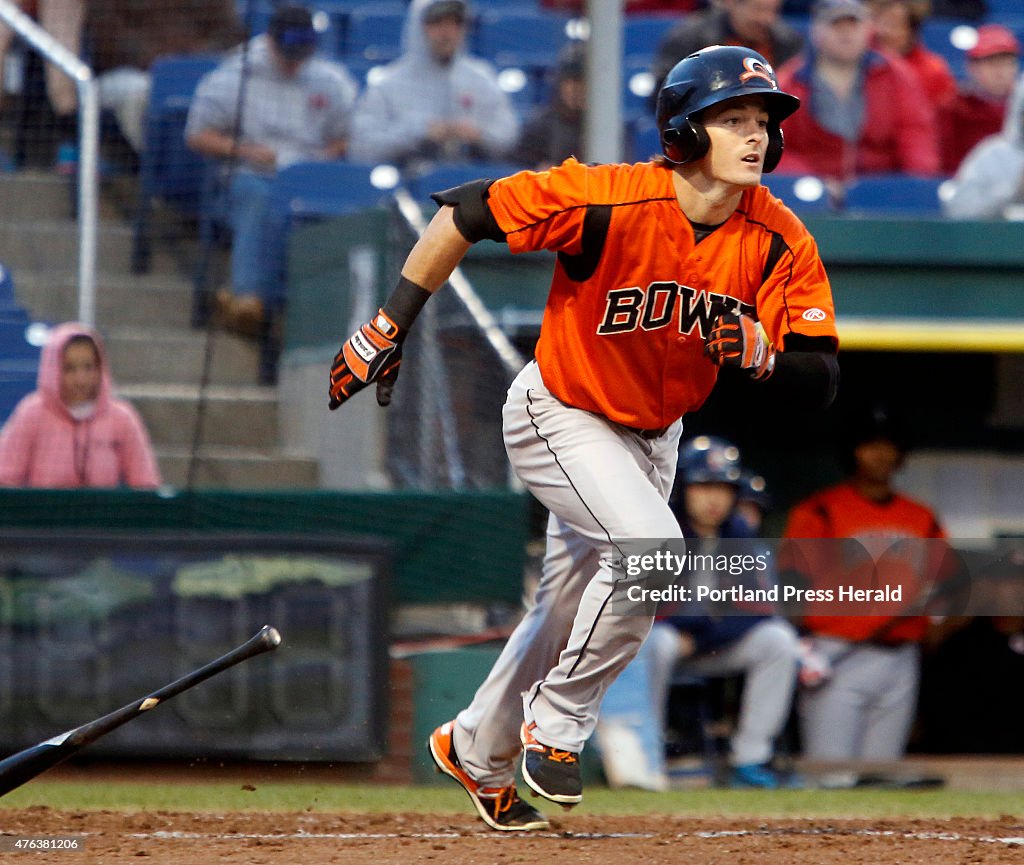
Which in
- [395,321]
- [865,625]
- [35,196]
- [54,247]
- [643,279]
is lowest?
[865,625]

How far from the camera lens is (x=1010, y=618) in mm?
7805

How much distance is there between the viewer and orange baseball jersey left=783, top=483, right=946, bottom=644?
272 inches

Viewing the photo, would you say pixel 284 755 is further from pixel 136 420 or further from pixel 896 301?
pixel 896 301

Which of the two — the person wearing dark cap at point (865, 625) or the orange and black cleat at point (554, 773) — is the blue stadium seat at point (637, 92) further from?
the orange and black cleat at point (554, 773)

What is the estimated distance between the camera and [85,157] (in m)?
7.43

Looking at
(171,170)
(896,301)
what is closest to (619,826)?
(896,301)

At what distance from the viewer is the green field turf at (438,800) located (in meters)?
5.35

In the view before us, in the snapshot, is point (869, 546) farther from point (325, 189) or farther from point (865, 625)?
point (325, 189)

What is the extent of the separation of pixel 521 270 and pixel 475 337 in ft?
1.61

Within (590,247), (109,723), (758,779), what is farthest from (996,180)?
(109,723)

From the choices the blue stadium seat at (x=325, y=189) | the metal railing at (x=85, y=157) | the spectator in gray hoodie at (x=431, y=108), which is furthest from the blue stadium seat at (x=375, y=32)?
the metal railing at (x=85, y=157)

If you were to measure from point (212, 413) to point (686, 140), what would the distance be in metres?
3.87

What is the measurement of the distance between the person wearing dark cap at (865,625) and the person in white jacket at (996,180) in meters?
1.31

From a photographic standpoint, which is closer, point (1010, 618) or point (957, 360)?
point (1010, 618)
